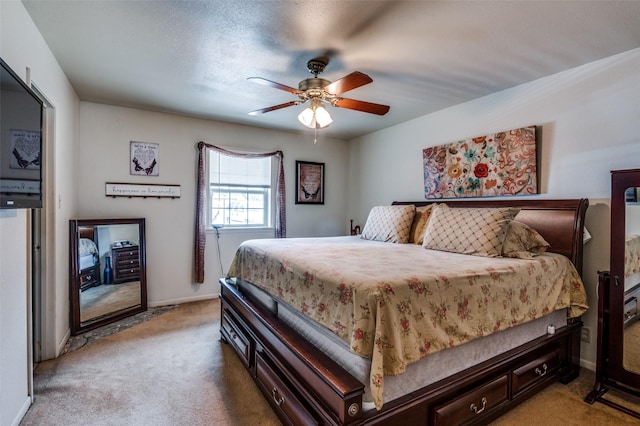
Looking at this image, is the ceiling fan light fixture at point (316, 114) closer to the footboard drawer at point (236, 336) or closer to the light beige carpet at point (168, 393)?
the footboard drawer at point (236, 336)

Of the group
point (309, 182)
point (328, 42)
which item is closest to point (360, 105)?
point (328, 42)

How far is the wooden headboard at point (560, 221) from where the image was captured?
8.09 feet

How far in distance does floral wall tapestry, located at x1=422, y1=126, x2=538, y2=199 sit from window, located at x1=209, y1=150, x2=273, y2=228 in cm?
230

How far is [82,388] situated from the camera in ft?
7.18

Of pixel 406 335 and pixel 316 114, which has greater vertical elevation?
pixel 316 114

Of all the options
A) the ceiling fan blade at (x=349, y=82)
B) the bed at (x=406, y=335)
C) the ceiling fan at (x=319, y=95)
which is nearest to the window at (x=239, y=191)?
the bed at (x=406, y=335)

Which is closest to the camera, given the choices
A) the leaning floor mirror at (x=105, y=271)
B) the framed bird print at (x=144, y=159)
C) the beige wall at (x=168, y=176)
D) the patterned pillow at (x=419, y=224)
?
the leaning floor mirror at (x=105, y=271)

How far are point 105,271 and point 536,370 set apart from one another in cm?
405

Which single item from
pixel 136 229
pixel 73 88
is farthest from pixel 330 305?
pixel 73 88

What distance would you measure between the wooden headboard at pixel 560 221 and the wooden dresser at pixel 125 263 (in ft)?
13.4

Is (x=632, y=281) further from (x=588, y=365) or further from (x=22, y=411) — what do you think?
(x=22, y=411)

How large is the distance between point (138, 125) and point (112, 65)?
130 cm

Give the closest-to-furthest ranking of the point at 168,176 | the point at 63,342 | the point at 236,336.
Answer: the point at 236,336 < the point at 63,342 < the point at 168,176

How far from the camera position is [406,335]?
4.69 feet
